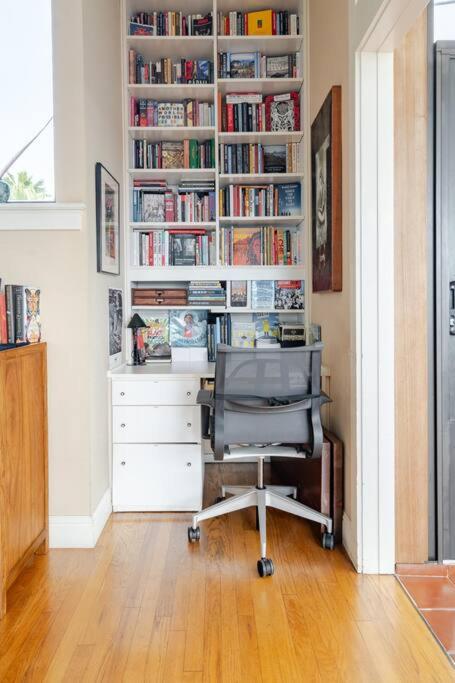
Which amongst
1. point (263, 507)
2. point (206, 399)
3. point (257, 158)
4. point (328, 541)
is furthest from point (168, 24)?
point (328, 541)

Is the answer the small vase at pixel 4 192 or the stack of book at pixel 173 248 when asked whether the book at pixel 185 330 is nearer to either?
the stack of book at pixel 173 248

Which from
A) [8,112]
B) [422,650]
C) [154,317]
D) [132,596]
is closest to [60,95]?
[8,112]

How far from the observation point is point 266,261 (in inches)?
130

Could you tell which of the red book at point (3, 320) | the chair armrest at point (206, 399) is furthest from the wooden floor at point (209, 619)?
the red book at point (3, 320)

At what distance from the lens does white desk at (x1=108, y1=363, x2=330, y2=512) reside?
259 cm

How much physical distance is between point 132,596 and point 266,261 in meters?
2.14

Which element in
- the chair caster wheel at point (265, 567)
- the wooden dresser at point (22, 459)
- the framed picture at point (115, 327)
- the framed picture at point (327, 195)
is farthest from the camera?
the framed picture at point (115, 327)

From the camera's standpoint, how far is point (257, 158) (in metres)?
3.28

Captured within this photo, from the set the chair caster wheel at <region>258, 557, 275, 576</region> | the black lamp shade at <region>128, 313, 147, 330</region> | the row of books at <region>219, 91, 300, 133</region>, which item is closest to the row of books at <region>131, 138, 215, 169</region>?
the row of books at <region>219, 91, 300, 133</region>

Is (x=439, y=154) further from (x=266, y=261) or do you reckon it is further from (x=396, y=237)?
(x=266, y=261)

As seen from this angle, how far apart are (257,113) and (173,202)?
0.78 meters

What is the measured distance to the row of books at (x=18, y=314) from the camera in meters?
2.05

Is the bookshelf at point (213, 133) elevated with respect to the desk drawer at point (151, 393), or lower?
elevated

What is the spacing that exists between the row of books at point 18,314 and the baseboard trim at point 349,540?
1540 mm
